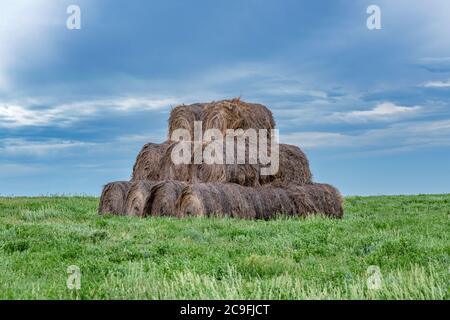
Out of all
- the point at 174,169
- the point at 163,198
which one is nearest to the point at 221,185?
the point at 163,198

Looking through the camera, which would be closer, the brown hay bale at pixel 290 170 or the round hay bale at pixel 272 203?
the round hay bale at pixel 272 203

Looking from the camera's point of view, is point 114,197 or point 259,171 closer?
point 259,171

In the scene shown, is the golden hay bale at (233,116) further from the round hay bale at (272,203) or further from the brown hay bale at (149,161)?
the round hay bale at (272,203)

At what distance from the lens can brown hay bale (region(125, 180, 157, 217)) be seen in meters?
19.8

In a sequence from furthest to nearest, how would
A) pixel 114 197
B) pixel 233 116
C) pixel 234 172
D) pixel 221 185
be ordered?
1. pixel 233 116
2. pixel 114 197
3. pixel 234 172
4. pixel 221 185

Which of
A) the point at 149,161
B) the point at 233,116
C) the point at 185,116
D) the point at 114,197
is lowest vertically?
the point at 114,197

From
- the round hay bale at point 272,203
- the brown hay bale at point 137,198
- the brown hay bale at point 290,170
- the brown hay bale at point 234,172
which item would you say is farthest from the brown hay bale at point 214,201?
the brown hay bale at point 290,170

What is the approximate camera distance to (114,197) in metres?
21.6

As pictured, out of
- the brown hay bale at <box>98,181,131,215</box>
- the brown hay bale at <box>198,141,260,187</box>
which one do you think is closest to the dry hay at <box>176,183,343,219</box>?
the brown hay bale at <box>198,141,260,187</box>

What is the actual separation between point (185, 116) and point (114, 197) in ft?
14.6

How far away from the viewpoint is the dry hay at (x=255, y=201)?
59.5 feet

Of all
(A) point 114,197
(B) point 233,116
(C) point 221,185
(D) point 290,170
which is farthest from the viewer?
(B) point 233,116

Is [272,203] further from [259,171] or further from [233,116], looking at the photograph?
[233,116]

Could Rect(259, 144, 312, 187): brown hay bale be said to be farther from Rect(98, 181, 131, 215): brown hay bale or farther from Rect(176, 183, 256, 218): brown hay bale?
Rect(98, 181, 131, 215): brown hay bale
